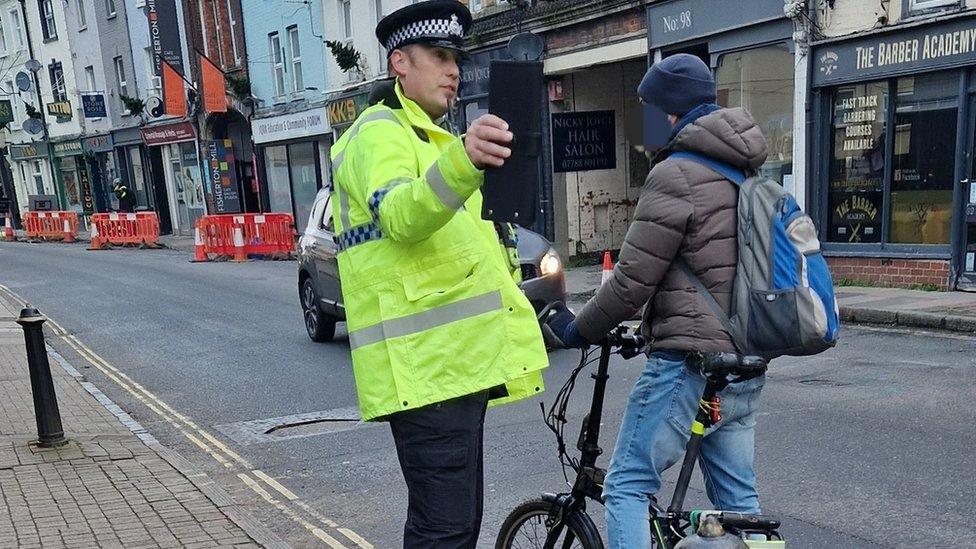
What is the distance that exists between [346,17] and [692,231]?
866 inches

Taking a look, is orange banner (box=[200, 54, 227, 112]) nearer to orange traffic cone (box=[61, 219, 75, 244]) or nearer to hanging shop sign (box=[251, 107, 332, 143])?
hanging shop sign (box=[251, 107, 332, 143])

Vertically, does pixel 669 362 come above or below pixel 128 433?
above

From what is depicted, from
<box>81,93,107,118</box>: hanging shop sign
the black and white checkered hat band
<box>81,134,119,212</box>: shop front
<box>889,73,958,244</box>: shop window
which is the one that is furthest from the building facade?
the black and white checkered hat band

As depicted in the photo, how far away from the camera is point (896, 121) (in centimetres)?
1100

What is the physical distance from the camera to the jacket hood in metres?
2.49

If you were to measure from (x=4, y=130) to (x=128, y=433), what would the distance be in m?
46.3

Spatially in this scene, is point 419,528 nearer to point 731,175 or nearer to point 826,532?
point 731,175

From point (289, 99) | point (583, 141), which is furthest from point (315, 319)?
point (289, 99)

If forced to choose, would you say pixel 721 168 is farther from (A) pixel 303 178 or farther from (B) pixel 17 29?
(B) pixel 17 29

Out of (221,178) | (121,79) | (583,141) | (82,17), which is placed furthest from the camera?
(82,17)

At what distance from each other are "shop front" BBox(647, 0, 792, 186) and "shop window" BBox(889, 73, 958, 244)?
1512 millimetres

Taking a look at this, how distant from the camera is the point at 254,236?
21047 millimetres

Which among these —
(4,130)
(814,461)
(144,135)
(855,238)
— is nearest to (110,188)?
(144,135)

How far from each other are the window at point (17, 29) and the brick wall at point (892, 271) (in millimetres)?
41762
